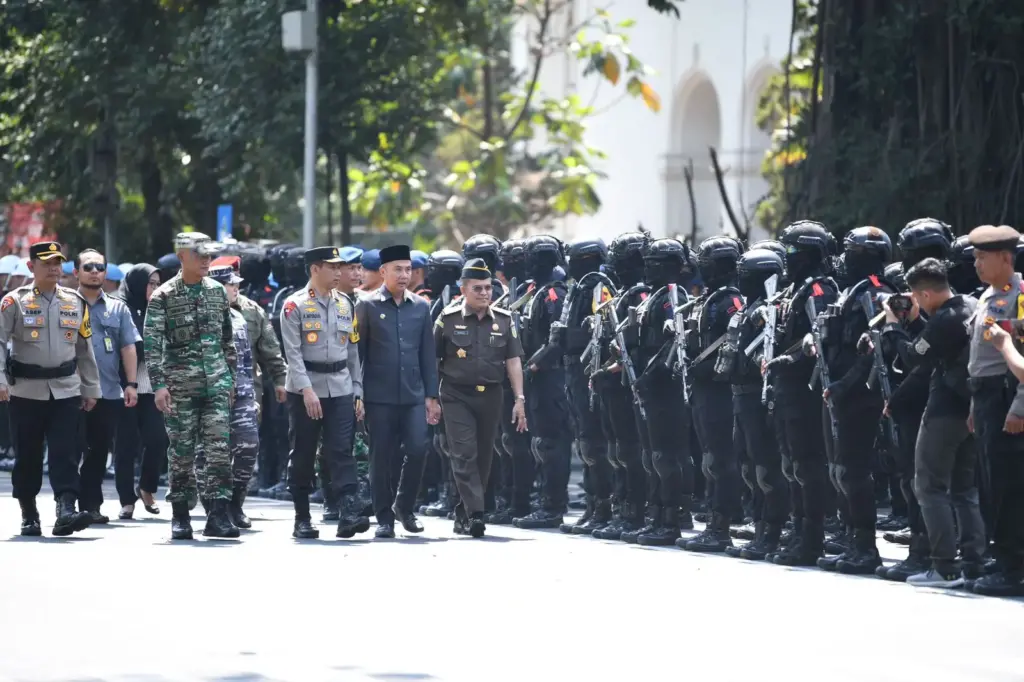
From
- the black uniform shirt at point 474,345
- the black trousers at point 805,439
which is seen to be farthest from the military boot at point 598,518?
the black trousers at point 805,439

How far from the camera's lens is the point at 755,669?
359 inches

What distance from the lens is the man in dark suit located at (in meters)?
14.9

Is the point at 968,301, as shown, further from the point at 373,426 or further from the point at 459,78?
the point at 459,78

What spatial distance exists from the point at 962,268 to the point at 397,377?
4.00 metres

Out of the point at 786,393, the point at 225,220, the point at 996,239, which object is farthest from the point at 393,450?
the point at 225,220

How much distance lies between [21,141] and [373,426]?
20.6 meters

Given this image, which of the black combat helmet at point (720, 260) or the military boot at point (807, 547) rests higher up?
the black combat helmet at point (720, 260)

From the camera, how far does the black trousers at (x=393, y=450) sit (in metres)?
14.8

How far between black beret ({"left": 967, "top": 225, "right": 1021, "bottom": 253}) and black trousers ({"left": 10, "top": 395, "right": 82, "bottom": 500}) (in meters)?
6.14

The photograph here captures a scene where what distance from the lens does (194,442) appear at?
1419cm

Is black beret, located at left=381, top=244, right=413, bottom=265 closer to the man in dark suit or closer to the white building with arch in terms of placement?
the man in dark suit

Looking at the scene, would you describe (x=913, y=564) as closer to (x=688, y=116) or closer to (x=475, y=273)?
(x=475, y=273)

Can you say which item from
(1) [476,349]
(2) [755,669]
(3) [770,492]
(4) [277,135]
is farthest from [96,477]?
(4) [277,135]

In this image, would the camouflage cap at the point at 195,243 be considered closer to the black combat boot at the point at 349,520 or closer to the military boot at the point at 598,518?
the black combat boot at the point at 349,520
